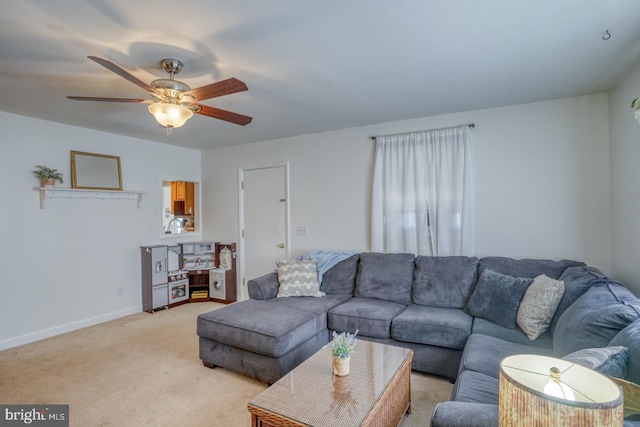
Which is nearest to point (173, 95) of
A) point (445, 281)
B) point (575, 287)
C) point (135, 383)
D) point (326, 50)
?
point (326, 50)

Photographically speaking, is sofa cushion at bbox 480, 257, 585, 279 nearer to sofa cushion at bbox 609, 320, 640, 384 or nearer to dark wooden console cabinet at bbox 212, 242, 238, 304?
sofa cushion at bbox 609, 320, 640, 384

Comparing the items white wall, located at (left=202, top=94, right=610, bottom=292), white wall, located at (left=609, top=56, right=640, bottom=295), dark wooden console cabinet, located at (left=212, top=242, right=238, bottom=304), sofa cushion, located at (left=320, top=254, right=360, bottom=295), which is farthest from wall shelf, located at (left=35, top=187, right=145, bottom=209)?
white wall, located at (left=609, top=56, right=640, bottom=295)

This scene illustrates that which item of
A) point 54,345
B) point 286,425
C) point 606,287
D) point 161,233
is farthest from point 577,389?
point 161,233

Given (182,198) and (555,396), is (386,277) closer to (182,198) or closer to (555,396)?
(555,396)

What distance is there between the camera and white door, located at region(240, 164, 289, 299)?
465cm

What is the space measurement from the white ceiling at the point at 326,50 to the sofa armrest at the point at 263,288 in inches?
72.5

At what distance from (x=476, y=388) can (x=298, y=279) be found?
85.9 inches

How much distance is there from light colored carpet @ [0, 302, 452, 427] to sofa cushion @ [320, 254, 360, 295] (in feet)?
3.78

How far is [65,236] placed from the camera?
3.81 m

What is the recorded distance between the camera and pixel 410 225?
12.1ft

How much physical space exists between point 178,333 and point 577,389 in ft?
12.3

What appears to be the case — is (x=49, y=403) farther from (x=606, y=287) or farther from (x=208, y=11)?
(x=606, y=287)

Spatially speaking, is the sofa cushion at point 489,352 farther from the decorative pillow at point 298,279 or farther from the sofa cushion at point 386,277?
the decorative pillow at point 298,279

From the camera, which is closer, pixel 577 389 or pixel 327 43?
pixel 577 389
